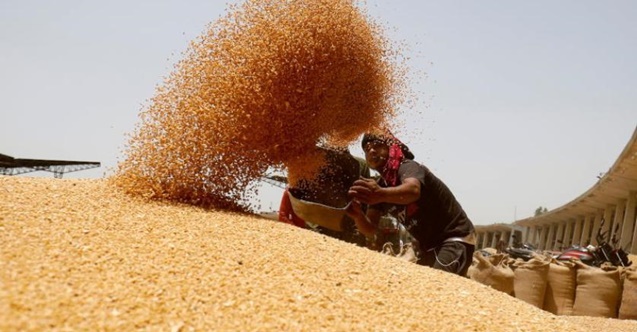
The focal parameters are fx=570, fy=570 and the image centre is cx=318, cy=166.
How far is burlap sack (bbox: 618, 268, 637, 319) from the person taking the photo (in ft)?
19.4

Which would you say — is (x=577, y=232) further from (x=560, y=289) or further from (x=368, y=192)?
(x=368, y=192)

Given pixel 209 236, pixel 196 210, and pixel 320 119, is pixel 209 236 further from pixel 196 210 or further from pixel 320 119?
pixel 320 119

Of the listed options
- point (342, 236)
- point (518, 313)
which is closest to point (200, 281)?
point (518, 313)

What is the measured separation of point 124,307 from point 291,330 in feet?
1.54

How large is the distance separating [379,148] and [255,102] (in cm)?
81

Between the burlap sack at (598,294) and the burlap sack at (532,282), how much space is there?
0.38 meters

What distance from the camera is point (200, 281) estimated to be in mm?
1866

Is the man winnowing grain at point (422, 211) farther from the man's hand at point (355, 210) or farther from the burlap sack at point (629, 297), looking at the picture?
the burlap sack at point (629, 297)

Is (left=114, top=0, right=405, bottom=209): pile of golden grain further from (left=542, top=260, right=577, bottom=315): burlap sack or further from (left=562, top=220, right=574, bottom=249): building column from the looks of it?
(left=562, top=220, right=574, bottom=249): building column

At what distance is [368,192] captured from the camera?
10.2 feet

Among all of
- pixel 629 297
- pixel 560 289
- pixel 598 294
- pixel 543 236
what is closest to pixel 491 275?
pixel 560 289

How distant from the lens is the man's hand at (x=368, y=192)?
3.09 m

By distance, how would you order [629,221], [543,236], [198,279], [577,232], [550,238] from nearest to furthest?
1. [198,279]
2. [629,221]
3. [577,232]
4. [550,238]
5. [543,236]

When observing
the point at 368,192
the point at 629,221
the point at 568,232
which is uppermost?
the point at 629,221
